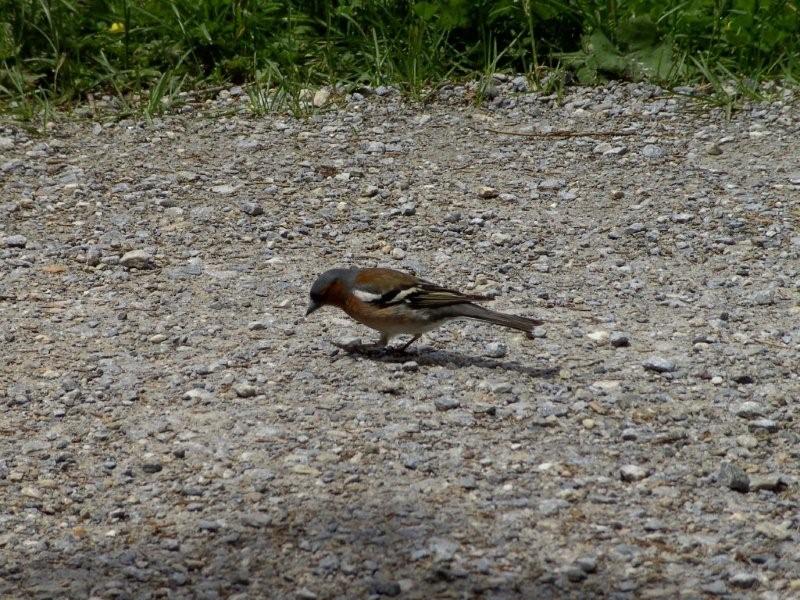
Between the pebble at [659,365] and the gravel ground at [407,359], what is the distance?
17 millimetres

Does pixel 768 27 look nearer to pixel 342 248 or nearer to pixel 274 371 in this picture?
pixel 342 248

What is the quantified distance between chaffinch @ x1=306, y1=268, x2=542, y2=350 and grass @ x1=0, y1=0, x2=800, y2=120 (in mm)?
3310

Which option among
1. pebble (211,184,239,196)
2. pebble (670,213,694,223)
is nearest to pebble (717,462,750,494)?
pebble (670,213,694,223)

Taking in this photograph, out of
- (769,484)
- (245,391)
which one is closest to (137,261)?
(245,391)

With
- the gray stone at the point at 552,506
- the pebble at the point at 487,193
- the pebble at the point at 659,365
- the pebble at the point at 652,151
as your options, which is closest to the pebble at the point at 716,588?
the gray stone at the point at 552,506

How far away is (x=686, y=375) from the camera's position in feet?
18.4

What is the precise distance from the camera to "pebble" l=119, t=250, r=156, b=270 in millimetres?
7125

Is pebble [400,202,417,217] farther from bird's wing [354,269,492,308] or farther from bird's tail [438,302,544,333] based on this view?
bird's tail [438,302,544,333]

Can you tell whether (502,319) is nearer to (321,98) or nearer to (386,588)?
(386,588)

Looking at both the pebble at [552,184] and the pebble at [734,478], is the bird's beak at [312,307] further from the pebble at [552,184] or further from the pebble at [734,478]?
the pebble at [552,184]

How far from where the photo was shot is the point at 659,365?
18.6 ft

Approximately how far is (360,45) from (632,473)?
5.65m

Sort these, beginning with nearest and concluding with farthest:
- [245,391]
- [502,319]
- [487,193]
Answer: [245,391] → [502,319] → [487,193]

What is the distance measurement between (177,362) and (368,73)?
411cm
